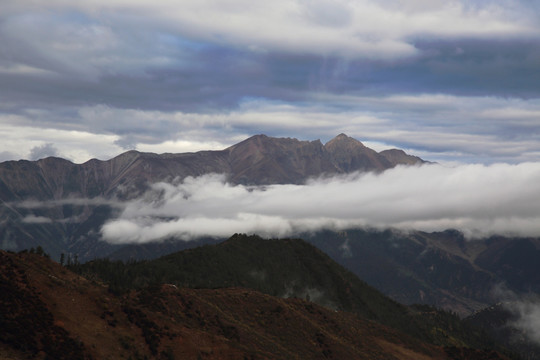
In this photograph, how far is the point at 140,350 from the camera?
126 m

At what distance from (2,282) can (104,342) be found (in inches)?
930

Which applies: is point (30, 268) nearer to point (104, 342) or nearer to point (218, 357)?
point (104, 342)

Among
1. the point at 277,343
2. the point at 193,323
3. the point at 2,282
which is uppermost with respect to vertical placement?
the point at 2,282

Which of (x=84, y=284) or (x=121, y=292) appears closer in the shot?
(x=84, y=284)

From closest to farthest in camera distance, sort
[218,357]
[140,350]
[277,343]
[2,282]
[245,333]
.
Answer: [2,282] < [140,350] < [218,357] < [245,333] < [277,343]

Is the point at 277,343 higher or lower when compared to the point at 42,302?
lower

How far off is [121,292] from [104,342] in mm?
37420

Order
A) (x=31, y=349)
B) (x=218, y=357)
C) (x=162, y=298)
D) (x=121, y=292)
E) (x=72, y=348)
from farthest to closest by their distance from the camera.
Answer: (x=162, y=298)
(x=121, y=292)
(x=218, y=357)
(x=72, y=348)
(x=31, y=349)

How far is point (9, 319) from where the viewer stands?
344 ft

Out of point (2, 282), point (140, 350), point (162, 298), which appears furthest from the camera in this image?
point (162, 298)

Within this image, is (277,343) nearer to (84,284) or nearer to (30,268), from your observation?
(84,284)

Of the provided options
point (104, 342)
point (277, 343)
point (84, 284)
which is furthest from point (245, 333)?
point (104, 342)

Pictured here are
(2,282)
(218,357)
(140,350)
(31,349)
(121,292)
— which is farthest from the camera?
(121,292)

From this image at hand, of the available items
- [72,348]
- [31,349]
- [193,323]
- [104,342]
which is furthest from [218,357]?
[31,349]
